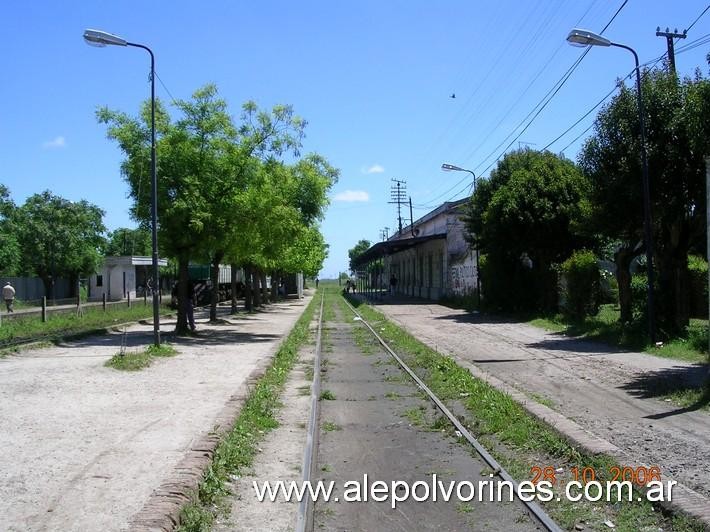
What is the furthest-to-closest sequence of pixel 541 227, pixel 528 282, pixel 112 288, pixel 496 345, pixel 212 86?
1. pixel 112 288
2. pixel 528 282
3. pixel 541 227
4. pixel 212 86
5. pixel 496 345

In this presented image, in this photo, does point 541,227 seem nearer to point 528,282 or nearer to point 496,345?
point 528,282

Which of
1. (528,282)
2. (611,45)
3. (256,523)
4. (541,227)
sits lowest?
(256,523)

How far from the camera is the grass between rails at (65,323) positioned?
2155cm

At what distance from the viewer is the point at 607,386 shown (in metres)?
11.3

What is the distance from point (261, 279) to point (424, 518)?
44.4m

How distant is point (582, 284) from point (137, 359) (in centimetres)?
1428

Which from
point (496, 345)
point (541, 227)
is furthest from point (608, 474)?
point (541, 227)

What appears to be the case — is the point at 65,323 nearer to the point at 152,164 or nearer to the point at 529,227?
the point at 152,164

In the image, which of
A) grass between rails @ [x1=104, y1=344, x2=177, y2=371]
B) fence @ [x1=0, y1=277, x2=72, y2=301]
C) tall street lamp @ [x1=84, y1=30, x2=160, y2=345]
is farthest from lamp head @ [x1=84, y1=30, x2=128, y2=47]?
fence @ [x1=0, y1=277, x2=72, y2=301]

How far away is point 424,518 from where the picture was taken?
539 cm

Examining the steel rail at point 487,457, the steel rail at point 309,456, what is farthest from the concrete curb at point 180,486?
the steel rail at point 487,457

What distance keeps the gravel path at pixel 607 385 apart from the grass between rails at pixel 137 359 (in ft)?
22.0

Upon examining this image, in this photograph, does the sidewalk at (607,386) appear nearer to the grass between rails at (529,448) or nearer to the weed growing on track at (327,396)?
the grass between rails at (529,448)
